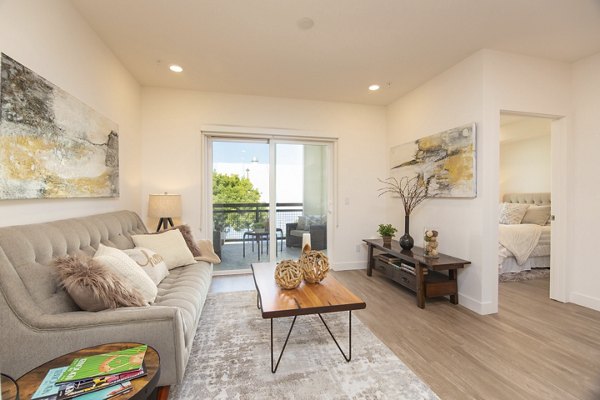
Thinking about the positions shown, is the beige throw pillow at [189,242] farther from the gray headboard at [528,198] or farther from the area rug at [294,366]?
the gray headboard at [528,198]

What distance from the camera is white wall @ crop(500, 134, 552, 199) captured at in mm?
5191

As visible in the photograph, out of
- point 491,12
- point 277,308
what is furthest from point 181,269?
point 491,12

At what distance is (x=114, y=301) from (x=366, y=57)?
121 inches

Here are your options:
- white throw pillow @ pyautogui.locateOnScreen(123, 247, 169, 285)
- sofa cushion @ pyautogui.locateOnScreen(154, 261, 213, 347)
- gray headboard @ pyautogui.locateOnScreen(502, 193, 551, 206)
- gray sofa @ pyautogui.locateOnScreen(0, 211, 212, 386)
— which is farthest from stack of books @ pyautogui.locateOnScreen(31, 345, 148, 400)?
gray headboard @ pyautogui.locateOnScreen(502, 193, 551, 206)

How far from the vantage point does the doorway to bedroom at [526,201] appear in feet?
11.7

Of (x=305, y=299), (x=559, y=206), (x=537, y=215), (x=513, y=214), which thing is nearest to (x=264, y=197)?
(x=305, y=299)

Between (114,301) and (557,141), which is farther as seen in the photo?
(557,141)

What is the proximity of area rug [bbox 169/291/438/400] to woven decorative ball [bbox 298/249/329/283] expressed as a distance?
0.49m

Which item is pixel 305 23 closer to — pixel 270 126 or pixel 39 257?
pixel 270 126

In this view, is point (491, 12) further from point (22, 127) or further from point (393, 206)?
point (22, 127)

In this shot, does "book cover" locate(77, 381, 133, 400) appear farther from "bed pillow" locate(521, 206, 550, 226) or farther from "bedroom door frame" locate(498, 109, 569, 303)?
"bed pillow" locate(521, 206, 550, 226)

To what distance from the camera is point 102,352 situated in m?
1.19

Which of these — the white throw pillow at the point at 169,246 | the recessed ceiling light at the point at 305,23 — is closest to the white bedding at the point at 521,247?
the recessed ceiling light at the point at 305,23

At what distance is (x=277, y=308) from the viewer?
5.70 ft
